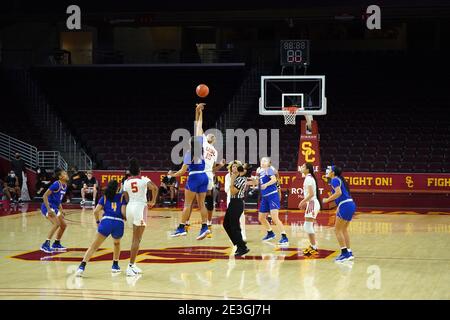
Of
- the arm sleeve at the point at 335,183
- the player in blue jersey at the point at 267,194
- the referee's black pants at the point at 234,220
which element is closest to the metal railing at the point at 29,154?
the player in blue jersey at the point at 267,194

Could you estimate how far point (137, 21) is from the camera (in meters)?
29.2

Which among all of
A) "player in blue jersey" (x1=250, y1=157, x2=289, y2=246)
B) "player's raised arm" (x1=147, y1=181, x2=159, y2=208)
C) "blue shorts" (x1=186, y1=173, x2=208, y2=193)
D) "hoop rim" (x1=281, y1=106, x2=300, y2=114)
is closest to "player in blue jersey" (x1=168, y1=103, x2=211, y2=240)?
"blue shorts" (x1=186, y1=173, x2=208, y2=193)

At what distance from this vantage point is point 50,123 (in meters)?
30.8

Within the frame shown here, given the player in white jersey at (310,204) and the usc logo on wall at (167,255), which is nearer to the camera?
the usc logo on wall at (167,255)

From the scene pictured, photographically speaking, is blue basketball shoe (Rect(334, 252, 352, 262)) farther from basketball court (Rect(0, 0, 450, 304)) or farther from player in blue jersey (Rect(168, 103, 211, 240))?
player in blue jersey (Rect(168, 103, 211, 240))

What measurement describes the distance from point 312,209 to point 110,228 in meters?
3.86

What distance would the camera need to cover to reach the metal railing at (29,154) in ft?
93.7

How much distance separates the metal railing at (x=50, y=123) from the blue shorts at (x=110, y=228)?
1695 cm

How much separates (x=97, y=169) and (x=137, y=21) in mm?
5575

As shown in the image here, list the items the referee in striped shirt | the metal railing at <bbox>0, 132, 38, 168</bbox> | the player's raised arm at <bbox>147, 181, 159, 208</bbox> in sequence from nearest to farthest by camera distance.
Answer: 1. the player's raised arm at <bbox>147, 181, 159, 208</bbox>
2. the referee in striped shirt
3. the metal railing at <bbox>0, 132, 38, 168</bbox>

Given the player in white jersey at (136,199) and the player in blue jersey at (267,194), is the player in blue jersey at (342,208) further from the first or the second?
the player in white jersey at (136,199)

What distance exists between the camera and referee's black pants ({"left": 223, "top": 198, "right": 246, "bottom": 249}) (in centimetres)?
1337

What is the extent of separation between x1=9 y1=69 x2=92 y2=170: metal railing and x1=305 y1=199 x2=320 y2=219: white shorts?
51.4ft

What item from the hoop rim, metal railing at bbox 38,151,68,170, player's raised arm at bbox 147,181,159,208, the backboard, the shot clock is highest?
the shot clock
